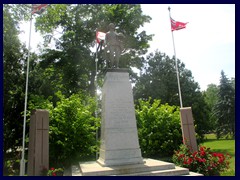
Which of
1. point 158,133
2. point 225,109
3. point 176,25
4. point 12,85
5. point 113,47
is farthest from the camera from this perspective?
point 225,109

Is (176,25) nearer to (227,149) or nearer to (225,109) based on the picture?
(227,149)

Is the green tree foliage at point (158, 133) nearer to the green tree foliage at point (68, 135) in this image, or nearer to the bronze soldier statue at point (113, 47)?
the green tree foliage at point (68, 135)

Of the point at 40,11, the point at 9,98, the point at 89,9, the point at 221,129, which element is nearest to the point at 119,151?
the point at 40,11

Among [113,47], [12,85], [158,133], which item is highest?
[113,47]

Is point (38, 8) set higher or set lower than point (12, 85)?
higher

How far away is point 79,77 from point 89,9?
689 centimetres

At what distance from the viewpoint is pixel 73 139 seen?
11.3 metres

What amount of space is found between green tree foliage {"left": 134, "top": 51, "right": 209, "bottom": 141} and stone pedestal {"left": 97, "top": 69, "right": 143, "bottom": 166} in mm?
18663

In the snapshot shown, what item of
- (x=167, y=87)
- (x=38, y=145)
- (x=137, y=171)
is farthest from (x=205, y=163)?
(x=167, y=87)

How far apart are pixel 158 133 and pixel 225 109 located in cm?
2556

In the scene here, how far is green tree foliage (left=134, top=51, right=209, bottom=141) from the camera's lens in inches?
1145

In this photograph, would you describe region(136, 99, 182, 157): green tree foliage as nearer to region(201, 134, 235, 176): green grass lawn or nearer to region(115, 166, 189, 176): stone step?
region(201, 134, 235, 176): green grass lawn

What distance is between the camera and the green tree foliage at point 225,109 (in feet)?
113

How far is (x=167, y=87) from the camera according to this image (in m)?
30.4
